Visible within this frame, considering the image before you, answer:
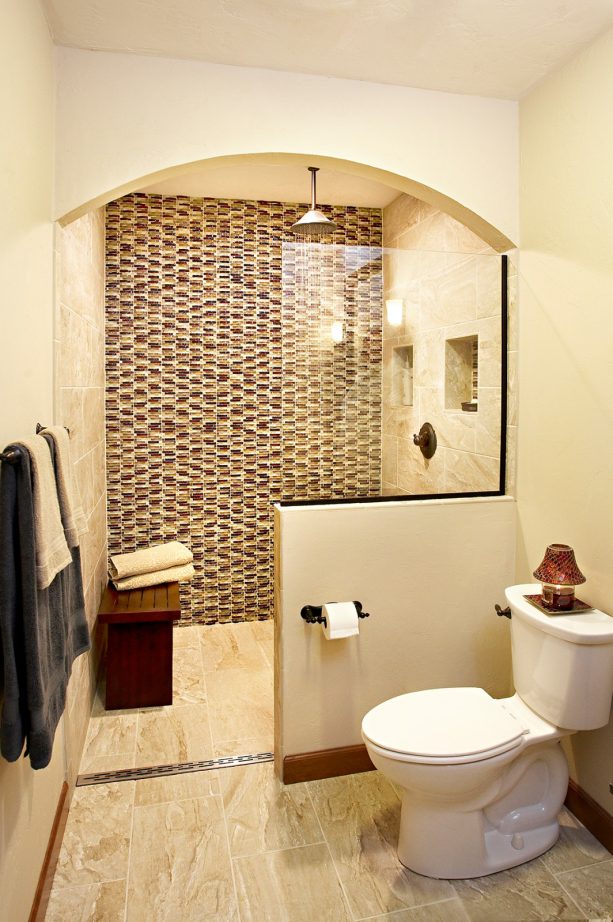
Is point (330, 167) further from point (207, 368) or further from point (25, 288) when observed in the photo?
point (207, 368)

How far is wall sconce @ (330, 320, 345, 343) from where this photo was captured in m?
2.43

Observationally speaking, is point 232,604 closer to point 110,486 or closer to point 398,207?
point 110,486

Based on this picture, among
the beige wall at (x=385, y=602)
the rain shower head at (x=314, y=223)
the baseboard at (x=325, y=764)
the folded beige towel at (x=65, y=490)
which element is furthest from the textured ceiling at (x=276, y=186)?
the baseboard at (x=325, y=764)

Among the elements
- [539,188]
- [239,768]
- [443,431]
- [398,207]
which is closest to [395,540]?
[443,431]

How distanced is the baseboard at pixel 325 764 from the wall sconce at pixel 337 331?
61.0 inches

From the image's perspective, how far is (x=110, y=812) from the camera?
7.43ft

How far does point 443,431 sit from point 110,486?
211cm

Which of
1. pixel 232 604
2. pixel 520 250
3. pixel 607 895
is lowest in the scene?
pixel 607 895

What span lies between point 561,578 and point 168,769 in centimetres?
165

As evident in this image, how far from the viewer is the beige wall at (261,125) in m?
2.13

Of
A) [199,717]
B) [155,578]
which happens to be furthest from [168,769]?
A: [155,578]

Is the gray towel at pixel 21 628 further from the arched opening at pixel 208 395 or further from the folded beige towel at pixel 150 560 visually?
the folded beige towel at pixel 150 560

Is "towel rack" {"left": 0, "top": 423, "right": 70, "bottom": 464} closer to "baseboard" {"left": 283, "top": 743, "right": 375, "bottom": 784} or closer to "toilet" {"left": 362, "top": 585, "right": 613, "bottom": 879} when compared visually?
"toilet" {"left": 362, "top": 585, "right": 613, "bottom": 879}

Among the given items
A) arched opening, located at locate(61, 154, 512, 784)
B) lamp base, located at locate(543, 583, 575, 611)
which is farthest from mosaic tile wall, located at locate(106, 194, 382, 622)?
lamp base, located at locate(543, 583, 575, 611)
